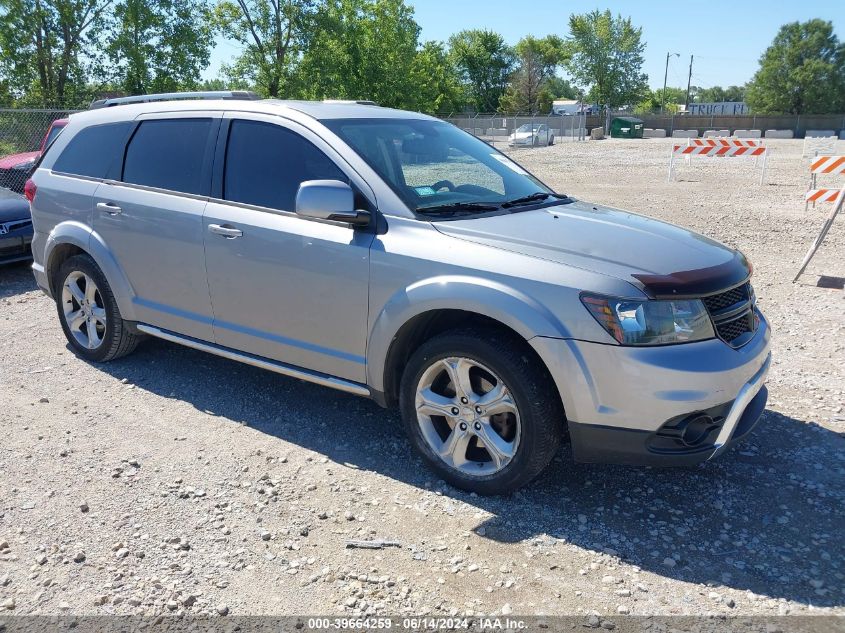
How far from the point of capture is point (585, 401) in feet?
10.5

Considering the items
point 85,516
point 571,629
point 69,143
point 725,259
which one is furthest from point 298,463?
point 69,143

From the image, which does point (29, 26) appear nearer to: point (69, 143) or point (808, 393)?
point (69, 143)

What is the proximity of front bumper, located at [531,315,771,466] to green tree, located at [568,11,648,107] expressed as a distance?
88.0 m

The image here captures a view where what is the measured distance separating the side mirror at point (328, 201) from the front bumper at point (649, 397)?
1.19m

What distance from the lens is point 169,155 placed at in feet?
→ 15.9

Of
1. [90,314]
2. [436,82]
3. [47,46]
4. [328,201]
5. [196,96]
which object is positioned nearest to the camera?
[328,201]

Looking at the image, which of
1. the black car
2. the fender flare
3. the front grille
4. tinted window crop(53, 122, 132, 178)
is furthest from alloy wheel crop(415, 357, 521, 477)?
the black car

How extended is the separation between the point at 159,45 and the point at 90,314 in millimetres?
27867

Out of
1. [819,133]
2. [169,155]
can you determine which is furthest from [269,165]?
[819,133]

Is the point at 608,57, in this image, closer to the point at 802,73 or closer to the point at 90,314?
the point at 802,73

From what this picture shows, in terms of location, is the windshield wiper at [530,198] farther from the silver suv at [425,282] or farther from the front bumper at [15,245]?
the front bumper at [15,245]

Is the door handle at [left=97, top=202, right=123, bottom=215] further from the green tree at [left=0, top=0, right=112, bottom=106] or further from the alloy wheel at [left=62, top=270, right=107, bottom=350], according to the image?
the green tree at [left=0, top=0, right=112, bottom=106]

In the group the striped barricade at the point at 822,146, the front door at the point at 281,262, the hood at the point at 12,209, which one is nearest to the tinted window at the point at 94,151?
the front door at the point at 281,262

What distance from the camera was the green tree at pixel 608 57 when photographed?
274 ft
